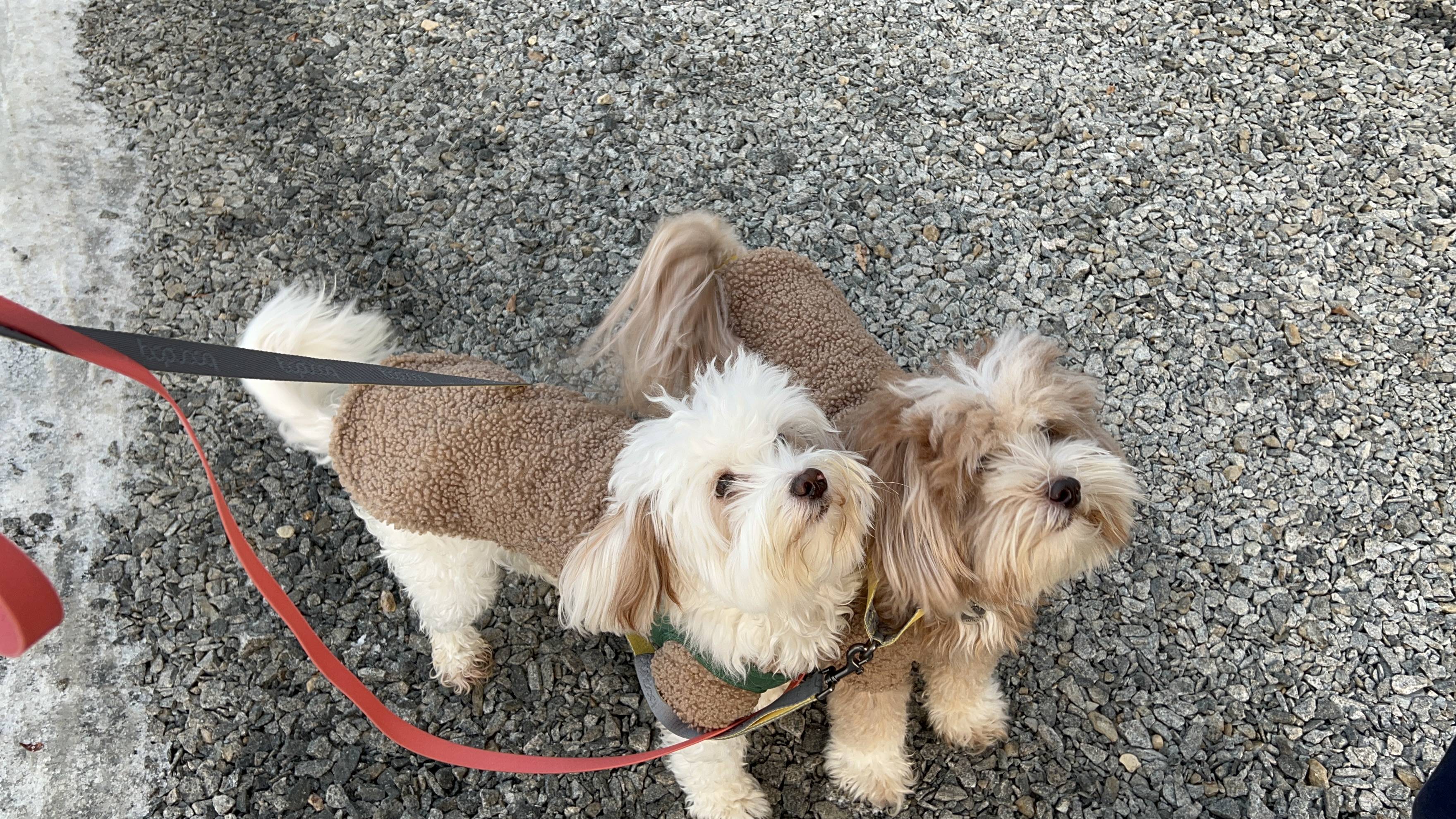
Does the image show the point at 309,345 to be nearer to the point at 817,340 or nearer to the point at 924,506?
the point at 817,340

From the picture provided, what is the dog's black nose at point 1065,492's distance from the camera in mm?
1937

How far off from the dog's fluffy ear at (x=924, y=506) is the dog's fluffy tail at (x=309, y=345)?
145cm

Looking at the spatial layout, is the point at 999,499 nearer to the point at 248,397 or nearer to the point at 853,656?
the point at 853,656

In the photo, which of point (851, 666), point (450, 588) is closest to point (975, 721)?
point (851, 666)

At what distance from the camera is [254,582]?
6.65 feet

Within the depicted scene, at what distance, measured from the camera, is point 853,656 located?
7.40ft

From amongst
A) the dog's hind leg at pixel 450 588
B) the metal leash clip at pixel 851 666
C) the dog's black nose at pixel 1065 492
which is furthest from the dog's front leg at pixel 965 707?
the dog's hind leg at pixel 450 588

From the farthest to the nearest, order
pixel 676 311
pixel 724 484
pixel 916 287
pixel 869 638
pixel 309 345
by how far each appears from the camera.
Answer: pixel 916 287, pixel 676 311, pixel 309 345, pixel 869 638, pixel 724 484

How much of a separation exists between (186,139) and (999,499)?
442 cm

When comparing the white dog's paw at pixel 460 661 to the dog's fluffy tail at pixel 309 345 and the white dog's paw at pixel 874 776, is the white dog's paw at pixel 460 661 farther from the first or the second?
the white dog's paw at pixel 874 776

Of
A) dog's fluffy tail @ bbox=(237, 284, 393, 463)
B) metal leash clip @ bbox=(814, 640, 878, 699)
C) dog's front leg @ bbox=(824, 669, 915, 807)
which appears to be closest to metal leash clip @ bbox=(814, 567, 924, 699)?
metal leash clip @ bbox=(814, 640, 878, 699)

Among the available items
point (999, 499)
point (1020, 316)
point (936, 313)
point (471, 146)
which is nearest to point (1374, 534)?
point (1020, 316)

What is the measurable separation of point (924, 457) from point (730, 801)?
1386 mm

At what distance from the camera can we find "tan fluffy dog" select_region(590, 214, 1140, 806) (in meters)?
1.99
